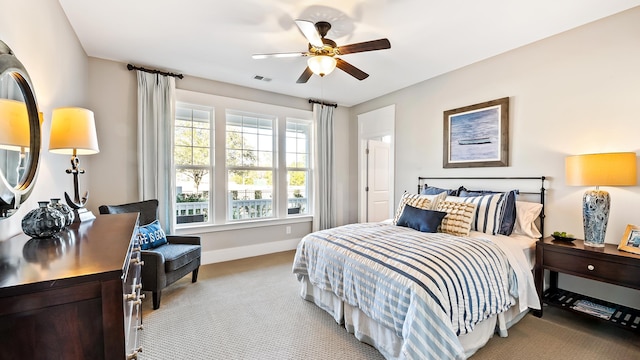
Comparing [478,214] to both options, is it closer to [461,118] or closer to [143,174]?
[461,118]

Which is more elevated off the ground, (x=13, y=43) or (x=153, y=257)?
(x=13, y=43)

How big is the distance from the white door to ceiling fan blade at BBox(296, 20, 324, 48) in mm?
2969

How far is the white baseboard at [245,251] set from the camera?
13.4ft

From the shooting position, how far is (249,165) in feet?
14.6

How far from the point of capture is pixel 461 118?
3.57 metres

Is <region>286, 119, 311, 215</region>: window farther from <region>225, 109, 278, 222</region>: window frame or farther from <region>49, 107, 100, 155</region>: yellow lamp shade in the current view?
<region>49, 107, 100, 155</region>: yellow lamp shade

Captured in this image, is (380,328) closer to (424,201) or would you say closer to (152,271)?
(424,201)

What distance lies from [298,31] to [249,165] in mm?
2320

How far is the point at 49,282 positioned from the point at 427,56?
3.63 meters

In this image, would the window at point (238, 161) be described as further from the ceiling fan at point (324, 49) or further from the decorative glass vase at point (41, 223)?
the decorative glass vase at point (41, 223)

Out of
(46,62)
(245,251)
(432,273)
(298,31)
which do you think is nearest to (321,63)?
(298,31)

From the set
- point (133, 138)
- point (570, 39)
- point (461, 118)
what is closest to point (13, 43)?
point (133, 138)

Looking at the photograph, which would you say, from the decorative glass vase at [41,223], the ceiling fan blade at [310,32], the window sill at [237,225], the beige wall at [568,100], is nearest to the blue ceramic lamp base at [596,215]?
the beige wall at [568,100]

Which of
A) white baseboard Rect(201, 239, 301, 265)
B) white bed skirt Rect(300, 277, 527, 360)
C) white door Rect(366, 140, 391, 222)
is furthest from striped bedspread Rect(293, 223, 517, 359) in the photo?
white door Rect(366, 140, 391, 222)
